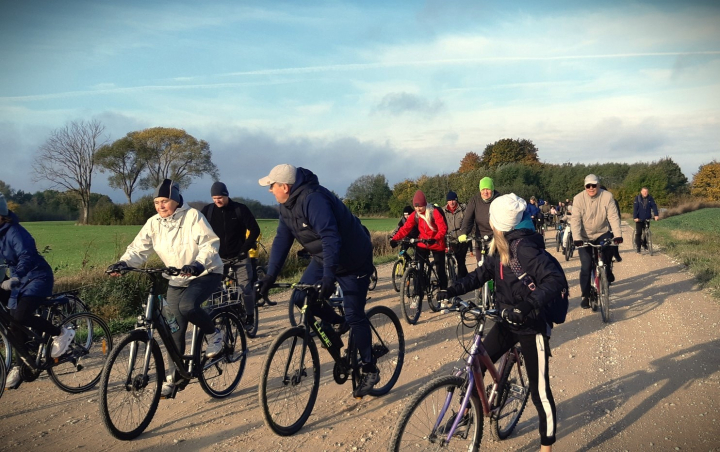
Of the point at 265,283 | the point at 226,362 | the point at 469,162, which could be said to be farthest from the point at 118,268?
the point at 469,162

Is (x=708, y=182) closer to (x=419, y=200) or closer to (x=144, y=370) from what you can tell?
(x=419, y=200)

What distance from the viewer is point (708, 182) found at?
7356 centimetres

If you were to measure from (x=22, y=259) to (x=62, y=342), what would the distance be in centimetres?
94

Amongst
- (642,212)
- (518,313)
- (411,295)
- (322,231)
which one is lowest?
(411,295)

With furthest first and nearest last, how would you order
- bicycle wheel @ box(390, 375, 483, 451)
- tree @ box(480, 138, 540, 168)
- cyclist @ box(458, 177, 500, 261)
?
tree @ box(480, 138, 540, 168), cyclist @ box(458, 177, 500, 261), bicycle wheel @ box(390, 375, 483, 451)

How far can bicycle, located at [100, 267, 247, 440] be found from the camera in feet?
14.0

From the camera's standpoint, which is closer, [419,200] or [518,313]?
[518,313]

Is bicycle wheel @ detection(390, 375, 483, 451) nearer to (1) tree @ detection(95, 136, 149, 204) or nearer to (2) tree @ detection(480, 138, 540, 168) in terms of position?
(1) tree @ detection(95, 136, 149, 204)

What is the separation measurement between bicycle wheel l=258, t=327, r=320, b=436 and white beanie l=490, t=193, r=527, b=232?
5.85 ft

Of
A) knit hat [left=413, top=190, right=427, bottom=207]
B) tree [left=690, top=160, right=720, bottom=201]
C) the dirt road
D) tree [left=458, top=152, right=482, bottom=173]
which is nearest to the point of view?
the dirt road

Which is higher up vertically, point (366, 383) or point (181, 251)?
point (181, 251)

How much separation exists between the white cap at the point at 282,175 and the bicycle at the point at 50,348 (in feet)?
7.34

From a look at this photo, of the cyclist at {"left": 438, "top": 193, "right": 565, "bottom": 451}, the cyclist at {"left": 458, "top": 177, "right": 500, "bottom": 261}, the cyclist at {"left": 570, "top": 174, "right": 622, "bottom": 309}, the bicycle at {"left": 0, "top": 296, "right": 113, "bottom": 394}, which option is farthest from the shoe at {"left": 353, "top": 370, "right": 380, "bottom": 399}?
the cyclist at {"left": 570, "top": 174, "right": 622, "bottom": 309}

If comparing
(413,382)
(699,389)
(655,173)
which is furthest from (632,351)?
(655,173)
